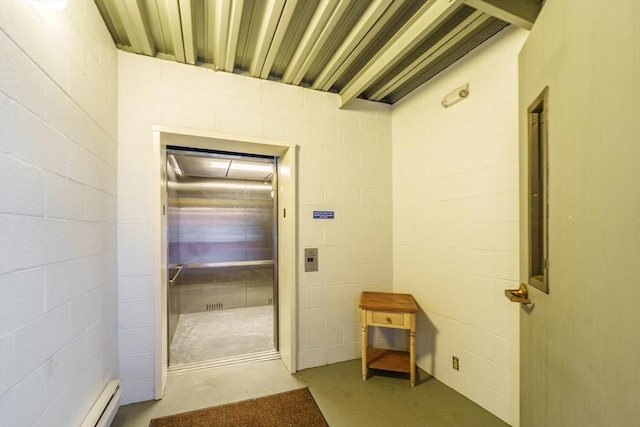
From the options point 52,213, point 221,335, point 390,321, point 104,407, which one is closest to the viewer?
point 52,213

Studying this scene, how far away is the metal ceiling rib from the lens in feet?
4.95

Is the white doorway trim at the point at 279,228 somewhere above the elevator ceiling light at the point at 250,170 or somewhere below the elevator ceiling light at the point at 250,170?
below

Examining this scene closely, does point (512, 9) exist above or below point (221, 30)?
below

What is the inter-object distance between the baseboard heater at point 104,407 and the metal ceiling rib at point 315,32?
91.7 inches

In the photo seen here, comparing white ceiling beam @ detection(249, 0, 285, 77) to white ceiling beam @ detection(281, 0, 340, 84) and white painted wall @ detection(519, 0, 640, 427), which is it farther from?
white painted wall @ detection(519, 0, 640, 427)

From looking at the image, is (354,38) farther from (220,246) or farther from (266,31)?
(220,246)

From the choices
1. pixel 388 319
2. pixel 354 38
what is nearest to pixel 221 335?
pixel 388 319

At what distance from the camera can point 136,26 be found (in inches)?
65.4

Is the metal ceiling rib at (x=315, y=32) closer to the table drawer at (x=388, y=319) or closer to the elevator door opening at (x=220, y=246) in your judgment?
the elevator door opening at (x=220, y=246)

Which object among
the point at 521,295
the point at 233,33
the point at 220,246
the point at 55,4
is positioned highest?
the point at 233,33

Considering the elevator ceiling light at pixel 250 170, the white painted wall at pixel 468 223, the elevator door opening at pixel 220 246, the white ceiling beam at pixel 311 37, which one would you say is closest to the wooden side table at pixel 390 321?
the white painted wall at pixel 468 223

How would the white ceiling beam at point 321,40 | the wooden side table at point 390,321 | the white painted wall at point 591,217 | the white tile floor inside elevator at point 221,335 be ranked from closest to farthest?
1. the white painted wall at point 591,217
2. the white ceiling beam at point 321,40
3. the wooden side table at point 390,321
4. the white tile floor inside elevator at point 221,335

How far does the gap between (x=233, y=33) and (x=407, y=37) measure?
118 centimetres

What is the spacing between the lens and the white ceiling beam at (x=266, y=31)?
59.8 inches
